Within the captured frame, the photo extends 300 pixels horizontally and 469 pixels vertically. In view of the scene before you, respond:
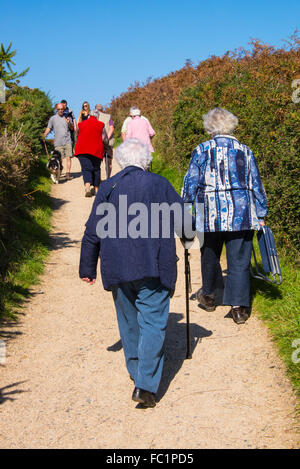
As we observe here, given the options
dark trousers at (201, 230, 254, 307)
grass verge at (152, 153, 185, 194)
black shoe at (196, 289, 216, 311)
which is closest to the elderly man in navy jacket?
dark trousers at (201, 230, 254, 307)

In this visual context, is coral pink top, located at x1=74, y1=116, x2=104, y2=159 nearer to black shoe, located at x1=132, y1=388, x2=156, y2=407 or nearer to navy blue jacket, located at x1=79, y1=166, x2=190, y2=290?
navy blue jacket, located at x1=79, y1=166, x2=190, y2=290

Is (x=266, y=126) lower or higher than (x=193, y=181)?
higher

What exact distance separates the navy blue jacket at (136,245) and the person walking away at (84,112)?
9.53 m

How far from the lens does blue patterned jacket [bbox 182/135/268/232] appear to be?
5.04 meters

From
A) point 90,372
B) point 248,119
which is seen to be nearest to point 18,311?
point 90,372

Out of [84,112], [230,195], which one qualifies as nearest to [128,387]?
[230,195]

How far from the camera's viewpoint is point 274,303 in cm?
545

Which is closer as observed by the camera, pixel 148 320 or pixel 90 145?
pixel 148 320

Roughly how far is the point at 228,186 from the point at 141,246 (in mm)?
1696

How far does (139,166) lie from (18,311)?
9.54 ft

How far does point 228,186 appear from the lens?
506 centimetres

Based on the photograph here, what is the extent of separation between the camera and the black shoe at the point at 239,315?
17.3 feet

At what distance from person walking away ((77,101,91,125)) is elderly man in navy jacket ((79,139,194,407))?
9.42 metres

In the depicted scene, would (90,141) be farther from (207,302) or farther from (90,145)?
(207,302)
